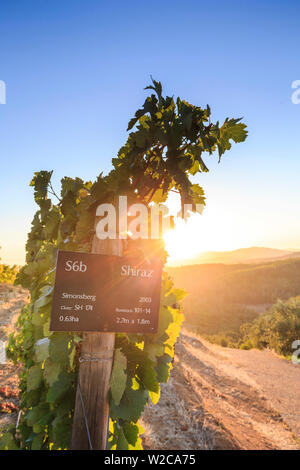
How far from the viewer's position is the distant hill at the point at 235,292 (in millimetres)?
36219

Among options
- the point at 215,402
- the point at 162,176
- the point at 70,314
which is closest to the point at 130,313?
the point at 70,314

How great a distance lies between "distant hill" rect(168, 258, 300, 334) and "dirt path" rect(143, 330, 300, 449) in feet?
78.4

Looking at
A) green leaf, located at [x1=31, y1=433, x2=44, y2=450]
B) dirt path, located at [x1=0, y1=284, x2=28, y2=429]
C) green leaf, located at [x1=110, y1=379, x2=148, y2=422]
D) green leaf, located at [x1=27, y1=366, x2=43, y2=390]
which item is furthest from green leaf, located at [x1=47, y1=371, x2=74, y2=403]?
dirt path, located at [x1=0, y1=284, x2=28, y2=429]

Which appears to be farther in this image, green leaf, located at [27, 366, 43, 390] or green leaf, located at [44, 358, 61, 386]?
green leaf, located at [27, 366, 43, 390]

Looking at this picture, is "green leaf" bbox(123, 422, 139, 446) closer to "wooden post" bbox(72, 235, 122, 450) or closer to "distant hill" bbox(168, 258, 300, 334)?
"wooden post" bbox(72, 235, 122, 450)

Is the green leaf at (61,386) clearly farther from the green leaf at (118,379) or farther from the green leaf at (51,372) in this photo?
the green leaf at (118,379)

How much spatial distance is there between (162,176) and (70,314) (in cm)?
118

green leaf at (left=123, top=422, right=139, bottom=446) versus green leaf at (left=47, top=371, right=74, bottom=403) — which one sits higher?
green leaf at (left=47, top=371, right=74, bottom=403)

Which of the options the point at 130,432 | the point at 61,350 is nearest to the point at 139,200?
the point at 61,350

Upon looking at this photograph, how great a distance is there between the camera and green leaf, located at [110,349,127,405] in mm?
1837

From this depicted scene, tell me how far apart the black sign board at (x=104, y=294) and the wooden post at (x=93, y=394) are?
18 centimetres

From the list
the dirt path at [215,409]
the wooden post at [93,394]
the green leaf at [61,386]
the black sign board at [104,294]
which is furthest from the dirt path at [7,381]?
the black sign board at [104,294]

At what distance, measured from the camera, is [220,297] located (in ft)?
154
